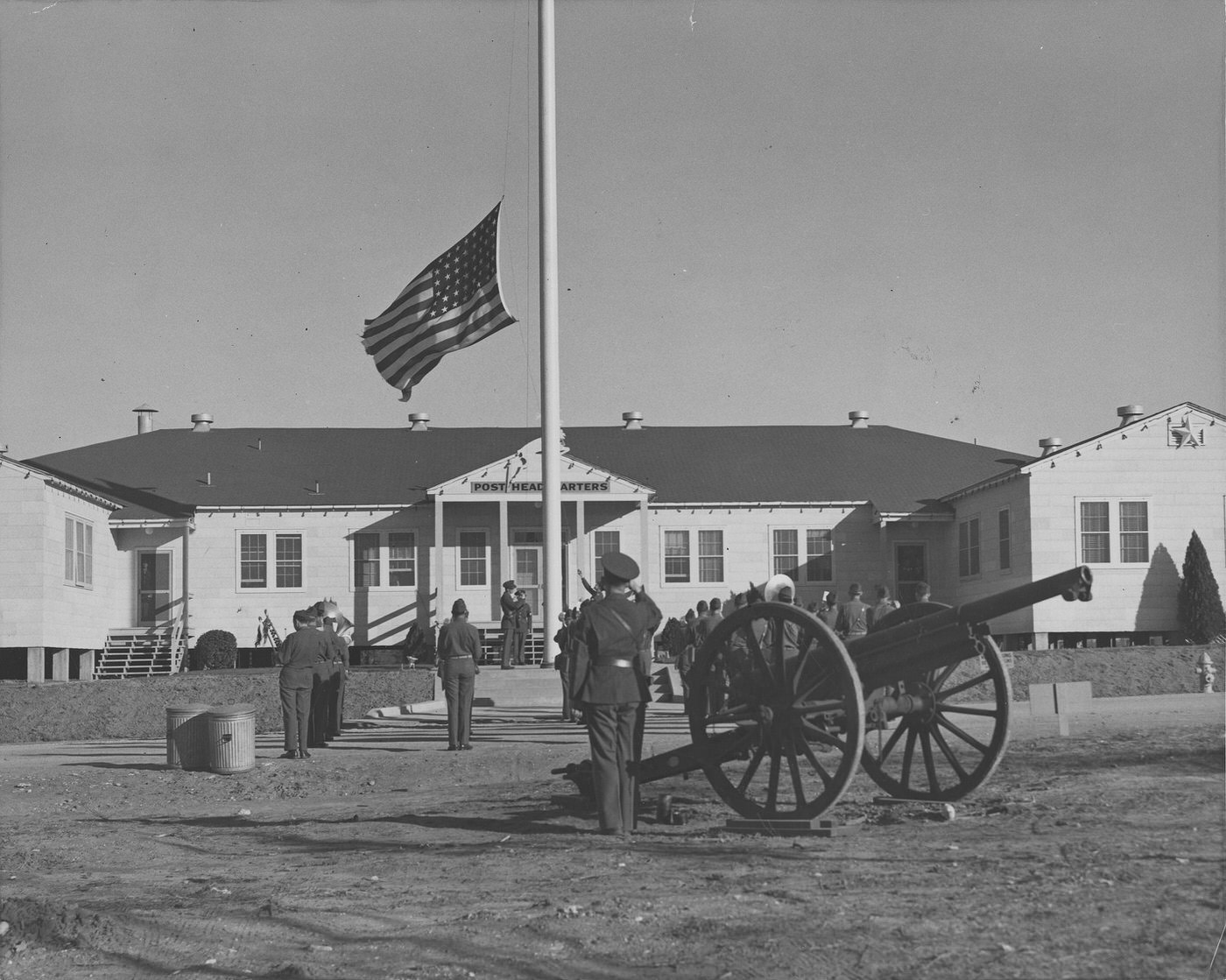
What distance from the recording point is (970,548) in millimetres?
34719

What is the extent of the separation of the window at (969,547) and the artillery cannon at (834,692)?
80.9 ft

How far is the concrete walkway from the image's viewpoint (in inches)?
615

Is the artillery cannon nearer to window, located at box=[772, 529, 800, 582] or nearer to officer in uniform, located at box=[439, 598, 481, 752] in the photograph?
officer in uniform, located at box=[439, 598, 481, 752]

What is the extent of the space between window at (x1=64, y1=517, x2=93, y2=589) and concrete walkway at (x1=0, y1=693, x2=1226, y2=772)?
10560 millimetres

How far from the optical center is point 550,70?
2178cm

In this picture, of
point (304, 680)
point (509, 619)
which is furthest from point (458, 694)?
point (509, 619)

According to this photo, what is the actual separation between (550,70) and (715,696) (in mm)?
14052

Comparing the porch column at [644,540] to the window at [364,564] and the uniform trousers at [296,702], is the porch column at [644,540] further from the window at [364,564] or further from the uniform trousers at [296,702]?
the uniform trousers at [296,702]

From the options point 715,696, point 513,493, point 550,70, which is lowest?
point 715,696

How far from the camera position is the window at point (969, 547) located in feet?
113

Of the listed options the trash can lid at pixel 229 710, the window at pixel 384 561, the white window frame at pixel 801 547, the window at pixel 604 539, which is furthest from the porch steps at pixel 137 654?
the trash can lid at pixel 229 710

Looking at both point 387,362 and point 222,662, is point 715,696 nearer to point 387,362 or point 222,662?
point 387,362

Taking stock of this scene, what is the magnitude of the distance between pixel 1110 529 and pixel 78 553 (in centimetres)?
2187

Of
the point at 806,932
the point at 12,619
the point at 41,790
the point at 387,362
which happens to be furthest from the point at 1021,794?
the point at 12,619
